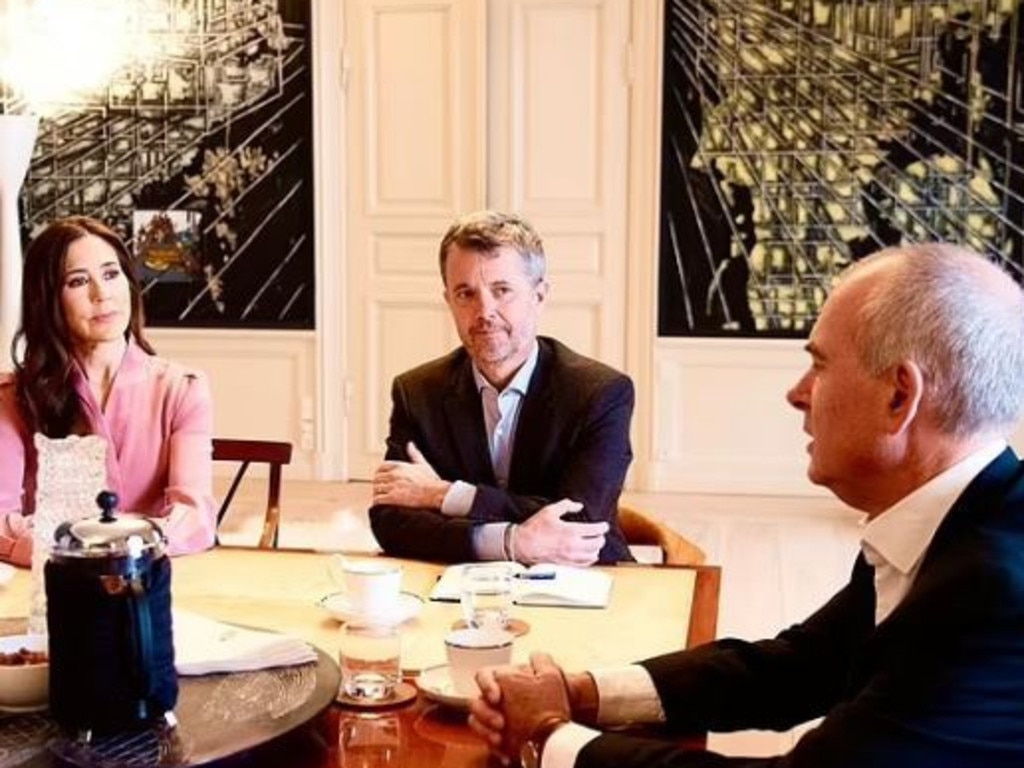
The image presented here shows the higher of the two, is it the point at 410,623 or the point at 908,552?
the point at 908,552

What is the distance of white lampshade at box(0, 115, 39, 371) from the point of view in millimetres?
5344

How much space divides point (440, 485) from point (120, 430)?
65 centimetres

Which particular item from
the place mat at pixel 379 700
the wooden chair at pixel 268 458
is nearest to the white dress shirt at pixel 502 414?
the wooden chair at pixel 268 458

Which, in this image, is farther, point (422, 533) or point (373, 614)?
point (422, 533)

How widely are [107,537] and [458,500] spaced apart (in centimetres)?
102

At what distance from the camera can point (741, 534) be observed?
529cm

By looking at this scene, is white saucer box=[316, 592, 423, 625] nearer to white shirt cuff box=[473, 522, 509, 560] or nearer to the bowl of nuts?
white shirt cuff box=[473, 522, 509, 560]

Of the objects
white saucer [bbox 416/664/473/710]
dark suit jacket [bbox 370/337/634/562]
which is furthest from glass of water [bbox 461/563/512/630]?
dark suit jacket [bbox 370/337/634/562]

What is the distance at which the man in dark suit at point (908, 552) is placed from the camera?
4.22 ft

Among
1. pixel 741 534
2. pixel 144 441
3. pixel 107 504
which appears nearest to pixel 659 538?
pixel 144 441

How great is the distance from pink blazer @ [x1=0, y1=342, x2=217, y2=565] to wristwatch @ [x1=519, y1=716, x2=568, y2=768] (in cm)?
113

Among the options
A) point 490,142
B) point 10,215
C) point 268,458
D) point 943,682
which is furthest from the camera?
point 490,142

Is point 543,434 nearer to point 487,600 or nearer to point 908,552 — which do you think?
point 487,600

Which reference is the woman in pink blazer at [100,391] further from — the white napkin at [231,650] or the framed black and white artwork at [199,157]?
the framed black and white artwork at [199,157]
